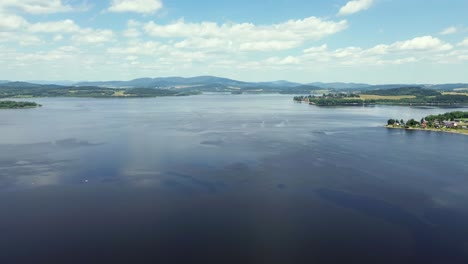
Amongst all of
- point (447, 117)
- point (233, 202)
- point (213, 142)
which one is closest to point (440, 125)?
point (447, 117)

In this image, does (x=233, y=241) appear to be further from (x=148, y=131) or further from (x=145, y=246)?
(x=148, y=131)

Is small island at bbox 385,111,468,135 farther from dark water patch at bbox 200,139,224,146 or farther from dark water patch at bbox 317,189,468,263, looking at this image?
dark water patch at bbox 317,189,468,263

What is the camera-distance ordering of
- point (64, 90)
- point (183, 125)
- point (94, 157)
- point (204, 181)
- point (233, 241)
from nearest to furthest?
point (233, 241), point (204, 181), point (94, 157), point (183, 125), point (64, 90)

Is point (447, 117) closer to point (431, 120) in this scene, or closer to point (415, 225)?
point (431, 120)

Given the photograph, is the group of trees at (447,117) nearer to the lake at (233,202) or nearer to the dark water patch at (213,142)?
the lake at (233,202)

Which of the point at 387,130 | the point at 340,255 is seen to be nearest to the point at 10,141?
the point at 340,255

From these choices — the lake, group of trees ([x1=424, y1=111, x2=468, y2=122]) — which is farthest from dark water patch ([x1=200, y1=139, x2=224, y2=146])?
group of trees ([x1=424, y1=111, x2=468, y2=122])

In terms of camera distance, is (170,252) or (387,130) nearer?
(170,252)

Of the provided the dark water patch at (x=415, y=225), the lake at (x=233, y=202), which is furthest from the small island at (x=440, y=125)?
the dark water patch at (x=415, y=225)

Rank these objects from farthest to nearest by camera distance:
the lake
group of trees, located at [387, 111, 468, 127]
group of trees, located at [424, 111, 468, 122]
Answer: group of trees, located at [424, 111, 468, 122] → group of trees, located at [387, 111, 468, 127] → the lake
